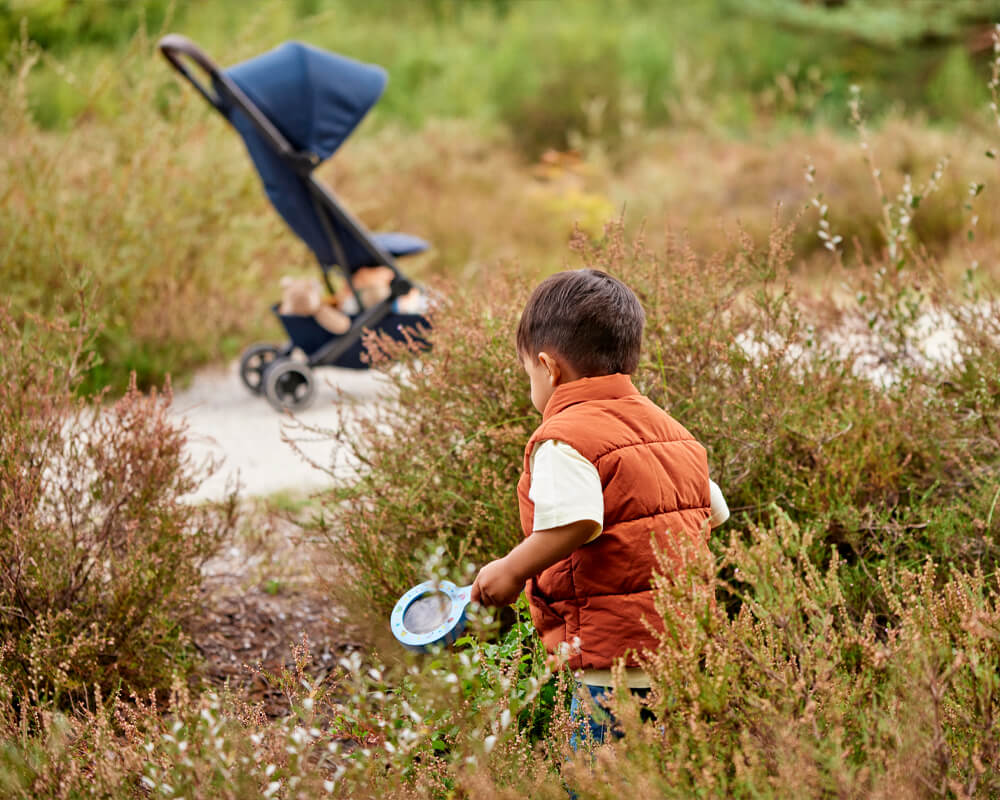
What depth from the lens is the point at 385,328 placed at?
547 centimetres

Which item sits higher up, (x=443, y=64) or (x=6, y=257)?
(x=6, y=257)

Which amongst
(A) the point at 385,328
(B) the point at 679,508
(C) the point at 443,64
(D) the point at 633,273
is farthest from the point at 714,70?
(B) the point at 679,508

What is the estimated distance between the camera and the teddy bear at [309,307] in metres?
5.44

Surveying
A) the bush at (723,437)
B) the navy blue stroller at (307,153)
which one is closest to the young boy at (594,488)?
the bush at (723,437)

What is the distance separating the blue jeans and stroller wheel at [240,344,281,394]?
389cm

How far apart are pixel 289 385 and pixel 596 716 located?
4062 mm

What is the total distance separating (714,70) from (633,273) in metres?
13.9

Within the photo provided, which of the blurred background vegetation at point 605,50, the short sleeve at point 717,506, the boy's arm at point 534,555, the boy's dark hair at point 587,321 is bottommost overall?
the blurred background vegetation at point 605,50

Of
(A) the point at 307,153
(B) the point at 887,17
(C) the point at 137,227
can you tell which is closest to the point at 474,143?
(C) the point at 137,227

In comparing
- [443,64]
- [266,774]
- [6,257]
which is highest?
[266,774]

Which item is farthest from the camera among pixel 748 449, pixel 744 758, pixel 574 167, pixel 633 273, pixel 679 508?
pixel 574 167

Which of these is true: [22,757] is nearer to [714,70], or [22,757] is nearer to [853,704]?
[853,704]

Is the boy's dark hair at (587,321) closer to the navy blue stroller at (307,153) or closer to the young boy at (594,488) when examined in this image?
the young boy at (594,488)

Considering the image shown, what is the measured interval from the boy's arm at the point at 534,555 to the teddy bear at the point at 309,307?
3730 mm
